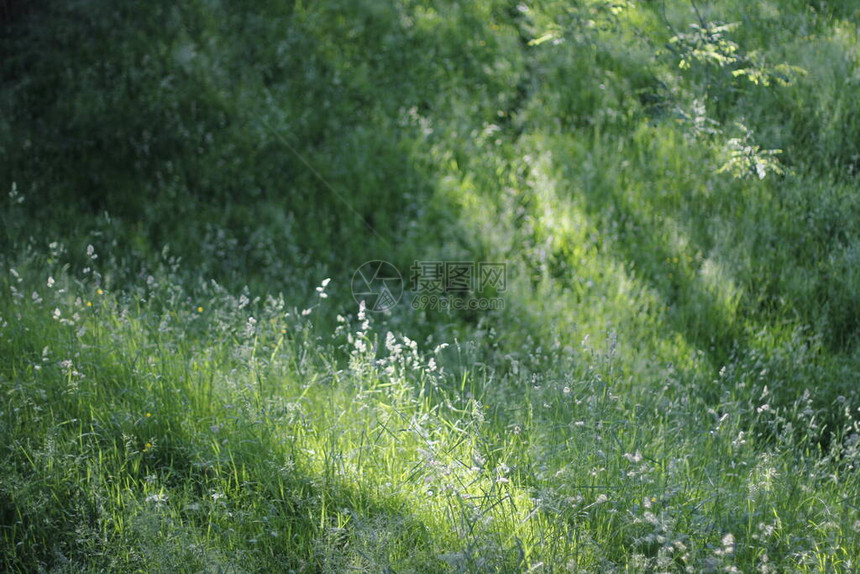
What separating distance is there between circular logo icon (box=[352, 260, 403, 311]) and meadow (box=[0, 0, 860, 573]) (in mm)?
135

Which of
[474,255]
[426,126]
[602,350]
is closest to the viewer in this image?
[602,350]

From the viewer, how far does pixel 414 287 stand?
20.9ft

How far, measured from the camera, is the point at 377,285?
648 centimetres

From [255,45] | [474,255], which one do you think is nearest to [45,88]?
[255,45]

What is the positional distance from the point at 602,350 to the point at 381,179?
3.16 m

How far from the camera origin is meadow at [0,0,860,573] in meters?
3.32

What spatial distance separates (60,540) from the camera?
337 cm

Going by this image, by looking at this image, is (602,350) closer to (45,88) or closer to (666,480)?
(666,480)

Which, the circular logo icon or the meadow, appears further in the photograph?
the circular logo icon

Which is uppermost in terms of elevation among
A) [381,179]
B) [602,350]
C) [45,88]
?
[45,88]

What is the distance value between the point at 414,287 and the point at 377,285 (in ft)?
1.19

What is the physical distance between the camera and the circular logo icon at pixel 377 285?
6242mm

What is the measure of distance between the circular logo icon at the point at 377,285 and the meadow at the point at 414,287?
0.14 metres

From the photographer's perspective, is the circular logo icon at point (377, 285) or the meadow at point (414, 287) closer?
the meadow at point (414, 287)
